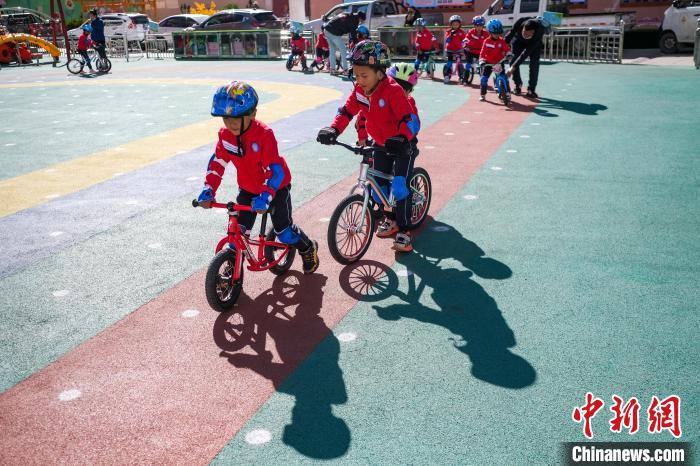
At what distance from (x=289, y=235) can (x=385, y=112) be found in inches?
59.0

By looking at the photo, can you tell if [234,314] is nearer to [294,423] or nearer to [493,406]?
[294,423]

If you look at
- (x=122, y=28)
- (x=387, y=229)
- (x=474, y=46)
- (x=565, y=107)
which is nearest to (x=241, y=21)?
(x=122, y=28)

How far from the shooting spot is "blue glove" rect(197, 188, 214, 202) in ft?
14.5

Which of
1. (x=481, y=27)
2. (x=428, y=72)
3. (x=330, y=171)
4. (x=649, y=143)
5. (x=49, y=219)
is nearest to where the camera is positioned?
(x=49, y=219)

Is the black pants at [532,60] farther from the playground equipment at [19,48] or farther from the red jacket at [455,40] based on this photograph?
the playground equipment at [19,48]

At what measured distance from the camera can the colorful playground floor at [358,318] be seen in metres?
3.36

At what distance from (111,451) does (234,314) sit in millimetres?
1597

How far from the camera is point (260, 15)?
Answer: 98.9 ft

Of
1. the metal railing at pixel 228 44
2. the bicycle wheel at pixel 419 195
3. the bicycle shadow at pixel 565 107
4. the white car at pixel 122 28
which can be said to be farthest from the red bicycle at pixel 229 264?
the white car at pixel 122 28

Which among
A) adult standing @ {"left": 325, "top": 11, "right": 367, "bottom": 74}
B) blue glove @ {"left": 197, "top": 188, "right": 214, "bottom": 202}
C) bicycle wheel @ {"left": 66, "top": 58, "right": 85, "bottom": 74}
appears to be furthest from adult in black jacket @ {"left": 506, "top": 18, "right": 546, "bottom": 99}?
bicycle wheel @ {"left": 66, "top": 58, "right": 85, "bottom": 74}

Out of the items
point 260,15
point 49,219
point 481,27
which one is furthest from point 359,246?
point 260,15

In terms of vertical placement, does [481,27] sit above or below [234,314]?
above

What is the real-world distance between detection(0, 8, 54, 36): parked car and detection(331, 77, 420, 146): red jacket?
37.0 metres

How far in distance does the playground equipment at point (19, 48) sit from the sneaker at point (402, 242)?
86.6 feet
